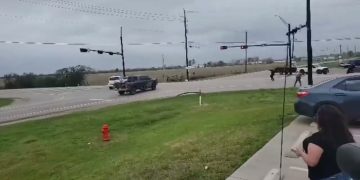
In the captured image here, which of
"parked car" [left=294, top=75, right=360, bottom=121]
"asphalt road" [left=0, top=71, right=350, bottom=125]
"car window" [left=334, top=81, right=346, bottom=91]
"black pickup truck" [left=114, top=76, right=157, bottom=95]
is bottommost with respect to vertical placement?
"asphalt road" [left=0, top=71, right=350, bottom=125]

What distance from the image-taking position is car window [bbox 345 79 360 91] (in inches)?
459

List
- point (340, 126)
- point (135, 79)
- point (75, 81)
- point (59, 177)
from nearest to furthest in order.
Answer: point (340, 126) → point (59, 177) → point (135, 79) → point (75, 81)

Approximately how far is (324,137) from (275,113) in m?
10.2

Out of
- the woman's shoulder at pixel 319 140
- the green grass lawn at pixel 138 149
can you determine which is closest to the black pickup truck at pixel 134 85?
the green grass lawn at pixel 138 149

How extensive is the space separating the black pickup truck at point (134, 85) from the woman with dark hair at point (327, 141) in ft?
124

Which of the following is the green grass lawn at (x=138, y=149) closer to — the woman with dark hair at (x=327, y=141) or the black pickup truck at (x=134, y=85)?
the woman with dark hair at (x=327, y=141)

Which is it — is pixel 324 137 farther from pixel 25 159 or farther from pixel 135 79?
pixel 135 79

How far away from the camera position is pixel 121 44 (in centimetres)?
7000

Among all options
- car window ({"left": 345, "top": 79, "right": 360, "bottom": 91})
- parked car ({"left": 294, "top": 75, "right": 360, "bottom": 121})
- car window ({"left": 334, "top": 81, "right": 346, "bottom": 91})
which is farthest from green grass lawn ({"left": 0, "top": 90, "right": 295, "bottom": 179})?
car window ({"left": 345, "top": 79, "right": 360, "bottom": 91})

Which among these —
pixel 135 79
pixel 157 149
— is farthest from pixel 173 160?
pixel 135 79

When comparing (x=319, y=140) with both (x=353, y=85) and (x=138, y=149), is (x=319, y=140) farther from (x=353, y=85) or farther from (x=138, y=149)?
(x=353, y=85)

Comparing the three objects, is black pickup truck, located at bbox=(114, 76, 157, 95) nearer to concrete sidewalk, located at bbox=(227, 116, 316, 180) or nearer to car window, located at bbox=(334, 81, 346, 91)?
car window, located at bbox=(334, 81, 346, 91)

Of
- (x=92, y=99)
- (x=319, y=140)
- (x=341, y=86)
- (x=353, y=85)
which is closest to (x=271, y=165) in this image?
(x=319, y=140)

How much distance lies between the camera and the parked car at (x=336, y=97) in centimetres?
1147
